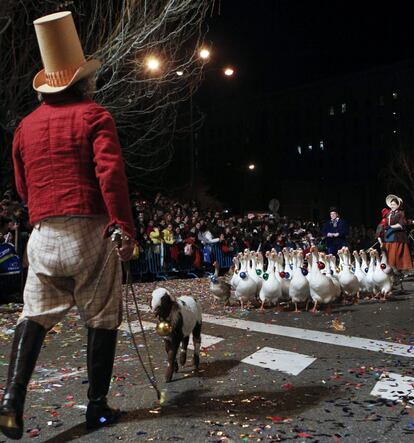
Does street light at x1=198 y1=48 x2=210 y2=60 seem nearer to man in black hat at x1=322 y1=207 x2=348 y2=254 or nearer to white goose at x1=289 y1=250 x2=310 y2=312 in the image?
man in black hat at x1=322 y1=207 x2=348 y2=254

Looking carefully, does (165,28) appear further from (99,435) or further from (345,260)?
(99,435)

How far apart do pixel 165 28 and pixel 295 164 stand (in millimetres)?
62472

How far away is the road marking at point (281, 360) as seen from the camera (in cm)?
504

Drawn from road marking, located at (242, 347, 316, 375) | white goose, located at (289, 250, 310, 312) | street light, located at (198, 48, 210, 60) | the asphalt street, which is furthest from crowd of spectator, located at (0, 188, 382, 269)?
road marking, located at (242, 347, 316, 375)

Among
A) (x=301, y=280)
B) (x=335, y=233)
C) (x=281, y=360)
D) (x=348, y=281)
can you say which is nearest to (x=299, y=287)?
(x=301, y=280)

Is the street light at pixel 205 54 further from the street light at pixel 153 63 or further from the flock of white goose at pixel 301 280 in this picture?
the flock of white goose at pixel 301 280

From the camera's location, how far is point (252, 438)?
3408 mm

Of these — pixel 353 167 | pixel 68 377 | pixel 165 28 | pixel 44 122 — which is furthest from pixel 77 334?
pixel 353 167

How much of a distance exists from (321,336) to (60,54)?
435cm

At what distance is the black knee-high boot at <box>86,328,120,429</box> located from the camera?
138 inches

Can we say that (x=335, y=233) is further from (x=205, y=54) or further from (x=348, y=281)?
(x=205, y=54)

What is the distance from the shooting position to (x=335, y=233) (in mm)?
12727

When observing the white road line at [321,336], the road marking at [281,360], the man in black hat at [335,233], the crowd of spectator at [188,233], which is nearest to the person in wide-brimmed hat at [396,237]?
the man in black hat at [335,233]

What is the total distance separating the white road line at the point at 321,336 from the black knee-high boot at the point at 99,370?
122 inches
